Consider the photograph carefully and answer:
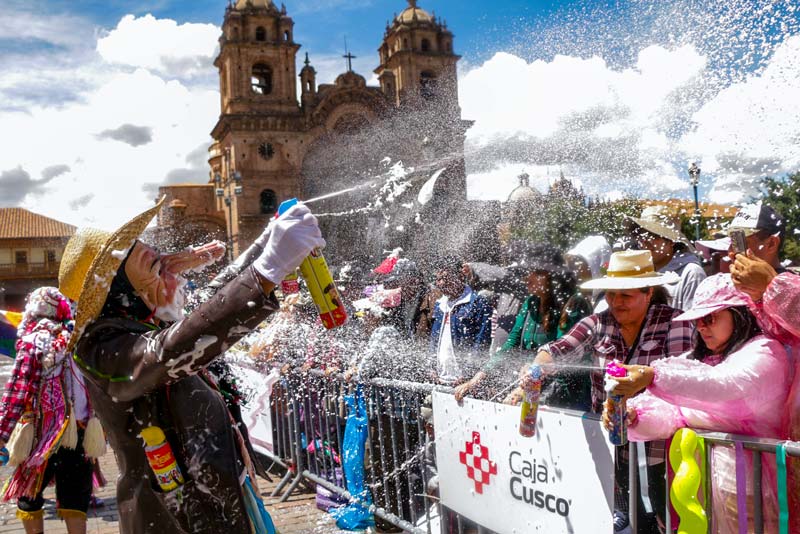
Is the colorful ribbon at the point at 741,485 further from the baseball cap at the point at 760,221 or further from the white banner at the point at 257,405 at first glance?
the white banner at the point at 257,405

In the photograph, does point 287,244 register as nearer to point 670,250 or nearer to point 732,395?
point 732,395

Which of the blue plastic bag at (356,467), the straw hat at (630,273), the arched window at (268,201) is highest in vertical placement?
the arched window at (268,201)

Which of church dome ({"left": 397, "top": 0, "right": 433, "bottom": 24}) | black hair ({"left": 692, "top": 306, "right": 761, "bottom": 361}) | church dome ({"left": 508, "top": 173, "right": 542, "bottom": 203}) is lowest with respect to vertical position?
black hair ({"left": 692, "top": 306, "right": 761, "bottom": 361})

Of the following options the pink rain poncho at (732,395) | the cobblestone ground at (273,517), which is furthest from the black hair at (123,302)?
the cobblestone ground at (273,517)

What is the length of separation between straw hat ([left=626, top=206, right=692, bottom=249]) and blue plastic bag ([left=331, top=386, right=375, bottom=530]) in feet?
8.05

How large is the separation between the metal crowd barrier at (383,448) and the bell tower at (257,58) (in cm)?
3982

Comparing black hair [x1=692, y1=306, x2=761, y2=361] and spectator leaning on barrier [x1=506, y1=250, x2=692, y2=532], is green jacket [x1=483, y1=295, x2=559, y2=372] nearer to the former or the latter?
spectator leaning on barrier [x1=506, y1=250, x2=692, y2=532]

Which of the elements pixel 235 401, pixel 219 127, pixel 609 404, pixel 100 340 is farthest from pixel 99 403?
pixel 219 127

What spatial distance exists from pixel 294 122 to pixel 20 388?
41.1 metres

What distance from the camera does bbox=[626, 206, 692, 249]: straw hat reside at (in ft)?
15.8

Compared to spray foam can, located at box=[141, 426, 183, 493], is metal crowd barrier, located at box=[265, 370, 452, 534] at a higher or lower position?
lower

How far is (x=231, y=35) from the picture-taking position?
45.3 metres

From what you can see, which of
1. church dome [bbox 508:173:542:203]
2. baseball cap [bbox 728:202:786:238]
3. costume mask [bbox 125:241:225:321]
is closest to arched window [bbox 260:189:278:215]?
church dome [bbox 508:173:542:203]

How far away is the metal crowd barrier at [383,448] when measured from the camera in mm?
3084
